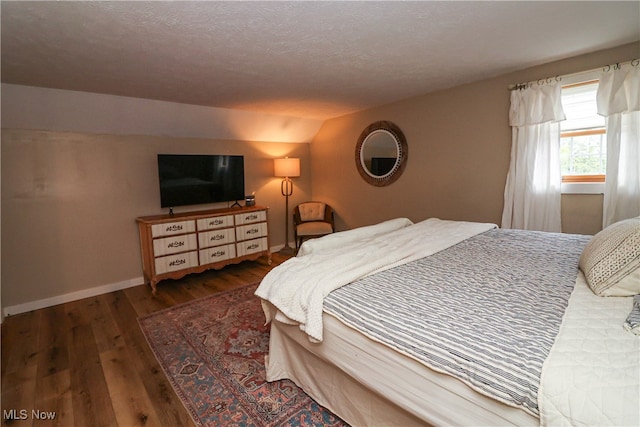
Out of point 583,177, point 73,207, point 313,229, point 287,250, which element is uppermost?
point 583,177

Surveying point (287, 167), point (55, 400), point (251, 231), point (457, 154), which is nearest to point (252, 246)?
point (251, 231)

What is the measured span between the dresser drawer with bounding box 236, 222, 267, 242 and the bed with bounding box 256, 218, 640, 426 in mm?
2185

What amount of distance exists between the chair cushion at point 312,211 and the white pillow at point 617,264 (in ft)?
12.5

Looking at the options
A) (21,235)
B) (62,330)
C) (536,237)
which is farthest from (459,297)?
(21,235)

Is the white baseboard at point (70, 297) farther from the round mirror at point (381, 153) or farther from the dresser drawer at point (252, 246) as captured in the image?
the round mirror at point (381, 153)

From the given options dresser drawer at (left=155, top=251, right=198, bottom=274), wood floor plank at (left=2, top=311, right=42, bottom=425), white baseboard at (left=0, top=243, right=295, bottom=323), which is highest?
dresser drawer at (left=155, top=251, right=198, bottom=274)

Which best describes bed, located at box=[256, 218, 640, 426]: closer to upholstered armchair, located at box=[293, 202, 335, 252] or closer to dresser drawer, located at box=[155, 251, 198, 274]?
dresser drawer, located at box=[155, 251, 198, 274]

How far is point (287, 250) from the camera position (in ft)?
16.6

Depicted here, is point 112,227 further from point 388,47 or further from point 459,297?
point 459,297

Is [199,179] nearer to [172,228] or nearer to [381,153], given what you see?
[172,228]

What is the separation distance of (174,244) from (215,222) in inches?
21.6

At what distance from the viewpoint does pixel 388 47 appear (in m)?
2.21

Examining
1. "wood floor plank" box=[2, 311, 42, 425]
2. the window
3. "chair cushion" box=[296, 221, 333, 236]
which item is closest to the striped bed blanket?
the window

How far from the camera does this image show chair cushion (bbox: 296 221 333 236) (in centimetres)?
450
